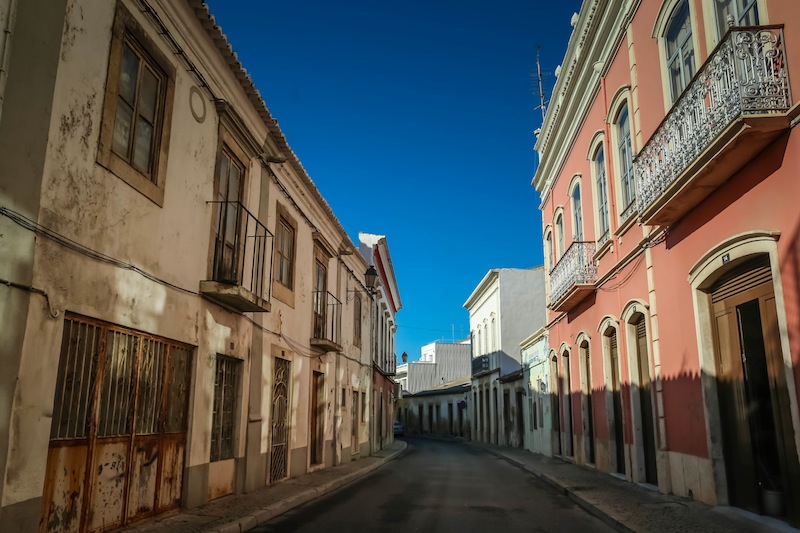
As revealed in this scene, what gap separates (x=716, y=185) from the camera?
793 centimetres

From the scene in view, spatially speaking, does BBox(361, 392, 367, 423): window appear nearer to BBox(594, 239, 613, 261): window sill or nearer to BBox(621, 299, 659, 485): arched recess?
BBox(594, 239, 613, 261): window sill

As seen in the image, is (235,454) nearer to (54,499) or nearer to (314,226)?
(54,499)

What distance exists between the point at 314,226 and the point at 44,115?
9.73m

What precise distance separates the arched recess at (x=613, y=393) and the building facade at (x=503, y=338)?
1505 centimetres

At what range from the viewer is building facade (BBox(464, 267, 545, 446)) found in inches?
1224

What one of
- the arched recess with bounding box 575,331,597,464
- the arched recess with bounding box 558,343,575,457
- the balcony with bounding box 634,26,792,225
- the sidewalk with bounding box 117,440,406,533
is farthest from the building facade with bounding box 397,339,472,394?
the balcony with bounding box 634,26,792,225

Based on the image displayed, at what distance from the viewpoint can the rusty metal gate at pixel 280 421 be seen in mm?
11969

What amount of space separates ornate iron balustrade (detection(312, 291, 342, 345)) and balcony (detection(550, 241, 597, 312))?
568 cm

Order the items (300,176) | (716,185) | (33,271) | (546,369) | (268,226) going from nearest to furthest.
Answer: (33,271)
(716,185)
(268,226)
(300,176)
(546,369)

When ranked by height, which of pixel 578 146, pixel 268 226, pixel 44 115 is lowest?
pixel 44 115

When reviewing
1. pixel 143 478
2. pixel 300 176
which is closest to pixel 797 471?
pixel 143 478

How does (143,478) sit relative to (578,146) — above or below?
below

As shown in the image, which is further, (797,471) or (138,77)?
(138,77)

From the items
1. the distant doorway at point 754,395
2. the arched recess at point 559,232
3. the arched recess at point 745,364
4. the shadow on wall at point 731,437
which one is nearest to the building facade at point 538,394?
the arched recess at point 559,232
